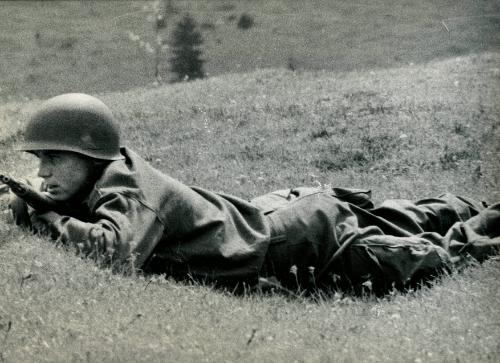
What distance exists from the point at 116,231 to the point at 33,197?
2.22 ft

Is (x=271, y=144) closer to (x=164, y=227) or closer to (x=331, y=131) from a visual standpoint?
(x=331, y=131)

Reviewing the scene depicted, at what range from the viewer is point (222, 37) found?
2742 cm

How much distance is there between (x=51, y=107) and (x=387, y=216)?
288 cm

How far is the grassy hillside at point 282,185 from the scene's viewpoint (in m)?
3.94

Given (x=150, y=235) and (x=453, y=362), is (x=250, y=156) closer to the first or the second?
(x=150, y=235)

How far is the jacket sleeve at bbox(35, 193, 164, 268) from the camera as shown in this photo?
4930 millimetres

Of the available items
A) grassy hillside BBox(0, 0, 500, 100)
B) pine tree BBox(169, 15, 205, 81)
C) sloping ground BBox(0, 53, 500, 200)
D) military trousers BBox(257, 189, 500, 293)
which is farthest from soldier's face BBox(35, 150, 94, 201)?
pine tree BBox(169, 15, 205, 81)

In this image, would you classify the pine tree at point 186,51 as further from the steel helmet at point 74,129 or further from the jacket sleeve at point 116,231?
the jacket sleeve at point 116,231

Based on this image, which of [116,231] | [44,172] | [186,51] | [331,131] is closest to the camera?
[116,231]

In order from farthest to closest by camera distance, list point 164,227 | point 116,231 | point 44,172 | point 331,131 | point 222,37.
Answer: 1. point 222,37
2. point 331,131
3. point 44,172
4. point 164,227
5. point 116,231

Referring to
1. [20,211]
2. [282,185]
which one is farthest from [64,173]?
[282,185]

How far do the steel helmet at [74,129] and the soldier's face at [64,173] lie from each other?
0.29 feet

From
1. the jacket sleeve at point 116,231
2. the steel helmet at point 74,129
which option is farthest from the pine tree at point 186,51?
the jacket sleeve at point 116,231

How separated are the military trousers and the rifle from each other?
1.57 m
